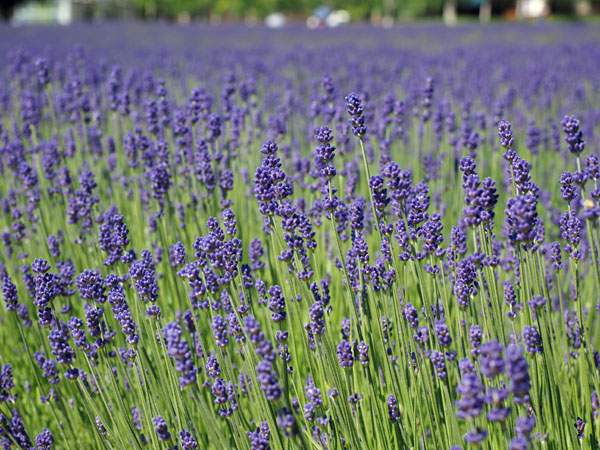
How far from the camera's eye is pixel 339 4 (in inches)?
1704

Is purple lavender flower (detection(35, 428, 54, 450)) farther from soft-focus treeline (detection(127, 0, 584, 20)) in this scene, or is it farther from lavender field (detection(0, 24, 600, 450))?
soft-focus treeline (detection(127, 0, 584, 20))

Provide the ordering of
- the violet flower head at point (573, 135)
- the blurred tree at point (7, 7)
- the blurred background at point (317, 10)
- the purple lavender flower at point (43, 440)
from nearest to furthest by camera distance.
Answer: the violet flower head at point (573, 135), the purple lavender flower at point (43, 440), the blurred background at point (317, 10), the blurred tree at point (7, 7)

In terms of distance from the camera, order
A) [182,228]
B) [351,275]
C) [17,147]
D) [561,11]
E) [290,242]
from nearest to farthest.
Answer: [290,242] < [351,275] < [182,228] < [17,147] < [561,11]

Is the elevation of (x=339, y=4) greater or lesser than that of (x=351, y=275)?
greater

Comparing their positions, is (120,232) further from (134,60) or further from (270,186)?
(134,60)

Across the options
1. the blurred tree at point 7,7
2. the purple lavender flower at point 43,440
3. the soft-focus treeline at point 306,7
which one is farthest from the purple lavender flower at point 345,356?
the blurred tree at point 7,7

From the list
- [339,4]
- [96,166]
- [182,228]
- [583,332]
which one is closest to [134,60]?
[96,166]

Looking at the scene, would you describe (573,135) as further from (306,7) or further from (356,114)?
(306,7)

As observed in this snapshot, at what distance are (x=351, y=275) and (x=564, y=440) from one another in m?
0.81

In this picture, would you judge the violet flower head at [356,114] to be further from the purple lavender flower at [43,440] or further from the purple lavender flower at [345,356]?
the purple lavender flower at [43,440]

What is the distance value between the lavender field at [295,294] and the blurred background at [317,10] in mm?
34312

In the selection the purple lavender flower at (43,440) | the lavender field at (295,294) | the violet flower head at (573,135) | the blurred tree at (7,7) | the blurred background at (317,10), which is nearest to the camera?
the lavender field at (295,294)

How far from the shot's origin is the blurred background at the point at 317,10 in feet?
132

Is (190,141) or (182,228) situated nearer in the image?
(182,228)
